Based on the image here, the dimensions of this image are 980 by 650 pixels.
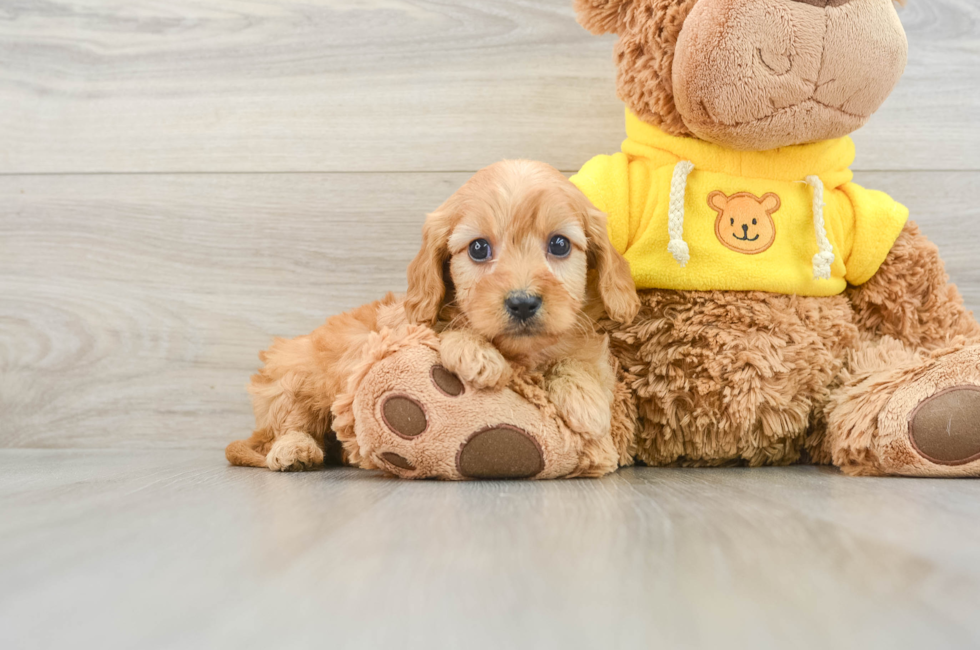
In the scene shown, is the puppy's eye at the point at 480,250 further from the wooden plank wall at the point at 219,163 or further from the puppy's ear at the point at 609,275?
the wooden plank wall at the point at 219,163

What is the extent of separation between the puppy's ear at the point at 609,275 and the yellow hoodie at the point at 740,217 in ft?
0.30

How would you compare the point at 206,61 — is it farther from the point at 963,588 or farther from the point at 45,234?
the point at 963,588

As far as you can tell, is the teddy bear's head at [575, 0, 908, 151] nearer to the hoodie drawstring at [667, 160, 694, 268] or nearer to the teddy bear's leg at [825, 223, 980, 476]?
the hoodie drawstring at [667, 160, 694, 268]

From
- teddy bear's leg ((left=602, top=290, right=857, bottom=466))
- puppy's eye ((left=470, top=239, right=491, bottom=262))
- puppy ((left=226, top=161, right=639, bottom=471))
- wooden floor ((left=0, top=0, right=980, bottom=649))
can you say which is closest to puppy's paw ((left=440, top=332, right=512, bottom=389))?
puppy ((left=226, top=161, right=639, bottom=471))

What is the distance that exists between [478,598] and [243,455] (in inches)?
33.4

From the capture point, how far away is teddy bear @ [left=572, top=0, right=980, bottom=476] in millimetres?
985

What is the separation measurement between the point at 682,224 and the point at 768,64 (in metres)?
0.25

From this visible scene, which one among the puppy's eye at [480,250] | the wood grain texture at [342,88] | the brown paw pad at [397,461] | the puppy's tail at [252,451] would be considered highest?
the wood grain texture at [342,88]

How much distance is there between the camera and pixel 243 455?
1.22 m

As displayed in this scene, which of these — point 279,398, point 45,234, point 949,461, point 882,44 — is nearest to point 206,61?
point 45,234

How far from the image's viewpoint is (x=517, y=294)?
0.91 meters

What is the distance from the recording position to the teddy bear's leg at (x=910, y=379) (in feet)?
3.07

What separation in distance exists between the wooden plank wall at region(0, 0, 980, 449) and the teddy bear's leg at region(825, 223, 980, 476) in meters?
0.39

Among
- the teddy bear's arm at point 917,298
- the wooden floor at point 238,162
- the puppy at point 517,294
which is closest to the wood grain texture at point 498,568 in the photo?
the puppy at point 517,294
